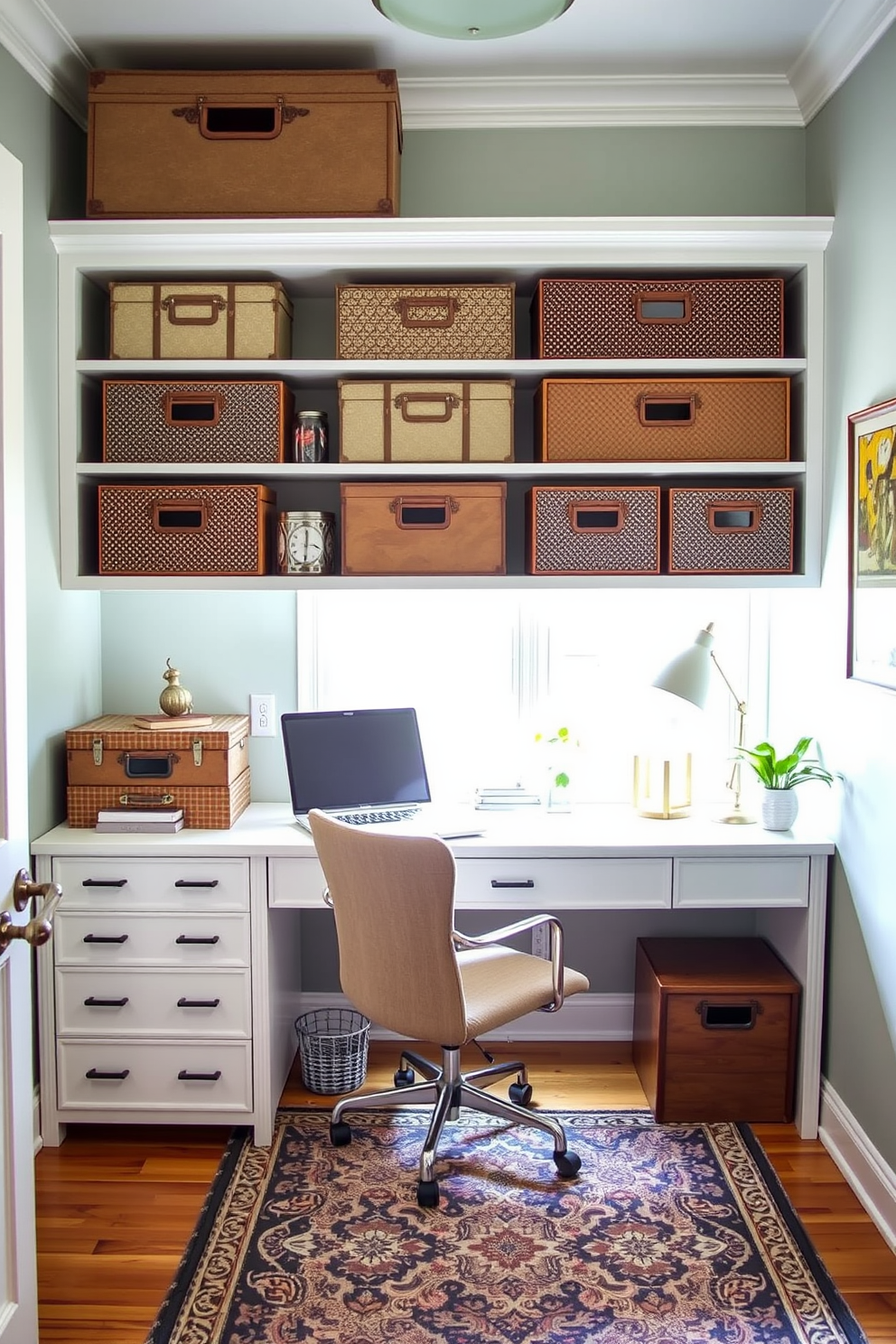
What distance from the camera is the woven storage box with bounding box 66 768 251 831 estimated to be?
2.96 m

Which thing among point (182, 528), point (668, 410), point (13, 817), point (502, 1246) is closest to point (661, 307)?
point (668, 410)

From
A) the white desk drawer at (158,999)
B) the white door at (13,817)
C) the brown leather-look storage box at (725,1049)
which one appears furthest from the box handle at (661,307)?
the white desk drawer at (158,999)

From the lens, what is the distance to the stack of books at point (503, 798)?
325 centimetres

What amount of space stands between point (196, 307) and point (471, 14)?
3.51 feet

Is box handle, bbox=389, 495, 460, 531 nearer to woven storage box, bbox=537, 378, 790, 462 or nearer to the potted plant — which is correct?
woven storage box, bbox=537, 378, 790, 462

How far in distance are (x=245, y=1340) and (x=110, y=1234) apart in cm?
50

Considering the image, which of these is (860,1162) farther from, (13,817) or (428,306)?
(428,306)

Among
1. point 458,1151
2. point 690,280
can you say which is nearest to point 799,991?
point 458,1151

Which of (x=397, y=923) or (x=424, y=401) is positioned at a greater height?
(x=424, y=401)

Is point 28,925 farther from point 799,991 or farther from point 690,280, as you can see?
point 690,280

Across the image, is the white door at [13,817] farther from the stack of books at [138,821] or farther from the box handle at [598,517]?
the box handle at [598,517]

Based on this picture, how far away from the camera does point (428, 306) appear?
2.95 metres

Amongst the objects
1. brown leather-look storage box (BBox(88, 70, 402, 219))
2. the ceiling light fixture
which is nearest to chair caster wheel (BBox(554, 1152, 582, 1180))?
brown leather-look storage box (BBox(88, 70, 402, 219))

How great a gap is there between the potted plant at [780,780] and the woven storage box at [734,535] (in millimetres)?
503
